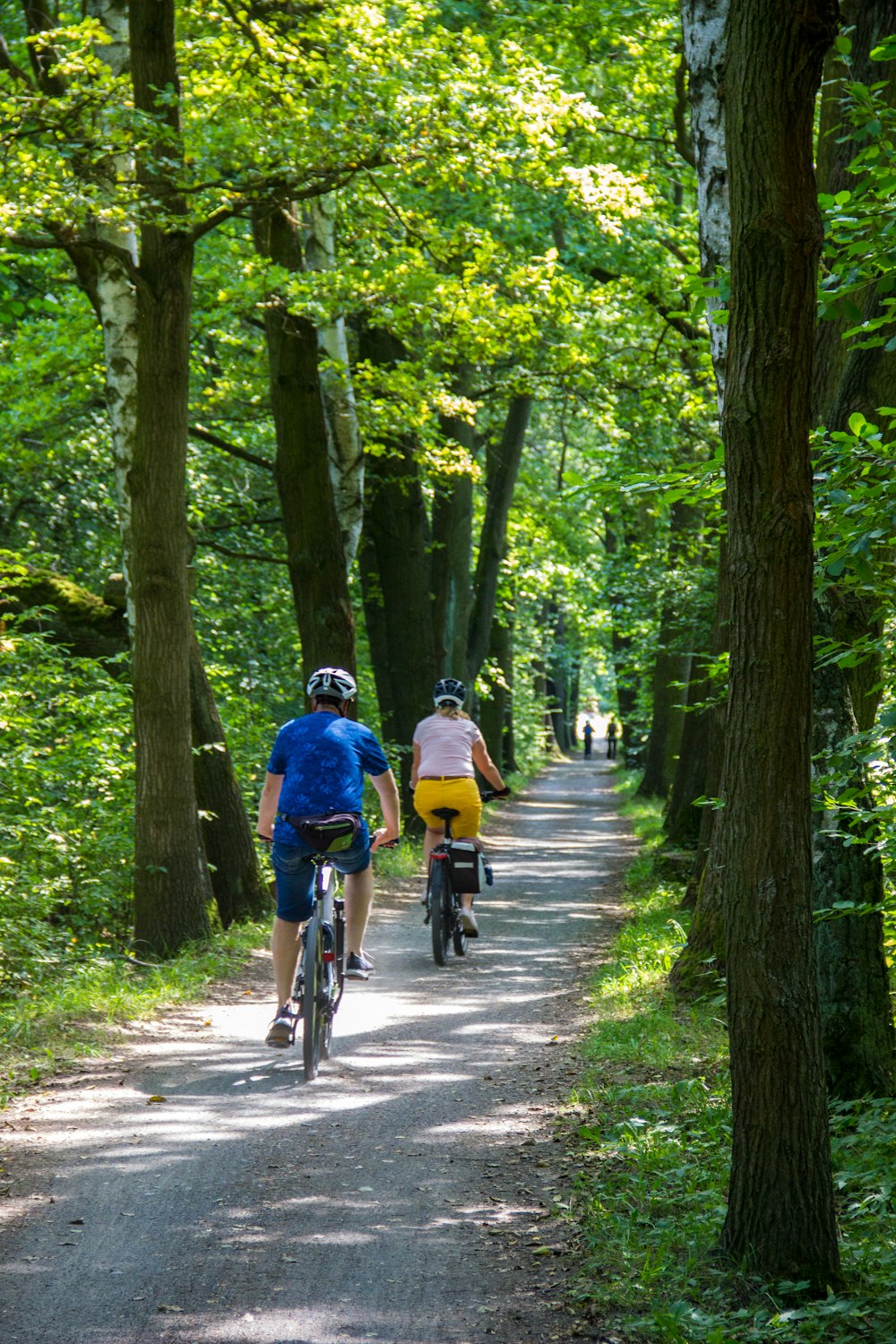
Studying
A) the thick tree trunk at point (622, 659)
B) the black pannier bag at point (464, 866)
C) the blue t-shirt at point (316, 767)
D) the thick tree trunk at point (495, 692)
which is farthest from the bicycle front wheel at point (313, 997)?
the thick tree trunk at point (495, 692)

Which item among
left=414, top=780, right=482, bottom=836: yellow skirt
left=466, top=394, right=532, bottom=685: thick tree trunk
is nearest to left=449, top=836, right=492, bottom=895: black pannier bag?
left=414, top=780, right=482, bottom=836: yellow skirt

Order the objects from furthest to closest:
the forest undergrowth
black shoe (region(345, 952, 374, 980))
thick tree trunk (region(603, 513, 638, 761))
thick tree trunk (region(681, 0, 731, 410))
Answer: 1. thick tree trunk (region(603, 513, 638, 761))
2. black shoe (region(345, 952, 374, 980))
3. thick tree trunk (region(681, 0, 731, 410))
4. the forest undergrowth

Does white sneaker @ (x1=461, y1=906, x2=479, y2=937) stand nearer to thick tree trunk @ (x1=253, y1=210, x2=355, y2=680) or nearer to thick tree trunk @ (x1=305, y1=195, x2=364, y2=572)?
thick tree trunk @ (x1=253, y1=210, x2=355, y2=680)

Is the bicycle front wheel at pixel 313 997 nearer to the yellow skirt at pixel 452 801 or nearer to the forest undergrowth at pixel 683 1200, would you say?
the forest undergrowth at pixel 683 1200

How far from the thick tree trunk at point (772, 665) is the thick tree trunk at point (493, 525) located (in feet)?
61.3

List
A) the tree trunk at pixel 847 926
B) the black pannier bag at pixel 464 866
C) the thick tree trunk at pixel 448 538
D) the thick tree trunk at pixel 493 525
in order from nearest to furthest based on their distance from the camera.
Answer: the tree trunk at pixel 847 926 → the black pannier bag at pixel 464 866 → the thick tree trunk at pixel 448 538 → the thick tree trunk at pixel 493 525

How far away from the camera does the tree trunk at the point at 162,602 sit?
32.1 ft

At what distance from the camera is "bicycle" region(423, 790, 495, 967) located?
33.9 ft

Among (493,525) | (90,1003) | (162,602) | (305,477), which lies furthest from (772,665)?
(493,525)

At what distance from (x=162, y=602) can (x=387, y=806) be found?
3293mm

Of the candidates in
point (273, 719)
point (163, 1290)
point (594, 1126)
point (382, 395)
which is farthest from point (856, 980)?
point (273, 719)

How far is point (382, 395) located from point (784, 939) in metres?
12.7

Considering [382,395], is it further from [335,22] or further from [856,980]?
[856,980]

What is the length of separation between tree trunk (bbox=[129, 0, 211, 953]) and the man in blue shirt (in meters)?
2.87
